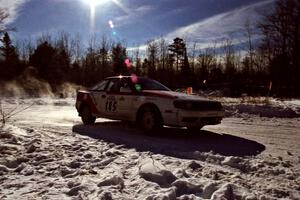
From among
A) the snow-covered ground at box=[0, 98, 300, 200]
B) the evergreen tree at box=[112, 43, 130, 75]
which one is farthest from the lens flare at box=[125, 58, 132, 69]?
the snow-covered ground at box=[0, 98, 300, 200]

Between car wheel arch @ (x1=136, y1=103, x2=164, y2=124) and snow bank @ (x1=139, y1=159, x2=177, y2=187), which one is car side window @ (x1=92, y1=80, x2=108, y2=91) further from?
snow bank @ (x1=139, y1=159, x2=177, y2=187)

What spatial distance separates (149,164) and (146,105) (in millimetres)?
3752

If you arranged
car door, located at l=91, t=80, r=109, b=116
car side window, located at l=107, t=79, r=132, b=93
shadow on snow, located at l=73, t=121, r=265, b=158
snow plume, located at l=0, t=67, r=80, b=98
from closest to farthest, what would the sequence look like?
shadow on snow, located at l=73, t=121, r=265, b=158
car side window, located at l=107, t=79, r=132, b=93
car door, located at l=91, t=80, r=109, b=116
snow plume, located at l=0, t=67, r=80, b=98

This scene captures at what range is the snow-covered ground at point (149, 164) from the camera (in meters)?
4.52

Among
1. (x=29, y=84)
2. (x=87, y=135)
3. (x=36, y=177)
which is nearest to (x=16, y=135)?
(x=87, y=135)

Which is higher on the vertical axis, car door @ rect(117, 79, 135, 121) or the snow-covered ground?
car door @ rect(117, 79, 135, 121)

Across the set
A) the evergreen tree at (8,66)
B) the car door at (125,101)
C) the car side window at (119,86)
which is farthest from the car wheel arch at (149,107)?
the evergreen tree at (8,66)

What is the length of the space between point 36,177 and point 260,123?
8254mm

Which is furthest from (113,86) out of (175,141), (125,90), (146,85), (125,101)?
(175,141)

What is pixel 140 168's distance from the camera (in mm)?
5488

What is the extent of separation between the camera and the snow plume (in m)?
39.6

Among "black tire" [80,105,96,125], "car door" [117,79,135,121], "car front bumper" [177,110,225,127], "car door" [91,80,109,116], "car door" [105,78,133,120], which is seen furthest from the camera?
"black tire" [80,105,96,125]

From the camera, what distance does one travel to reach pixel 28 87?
142 ft

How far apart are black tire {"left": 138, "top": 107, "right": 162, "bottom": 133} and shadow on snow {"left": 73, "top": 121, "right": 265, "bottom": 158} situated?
166 mm
